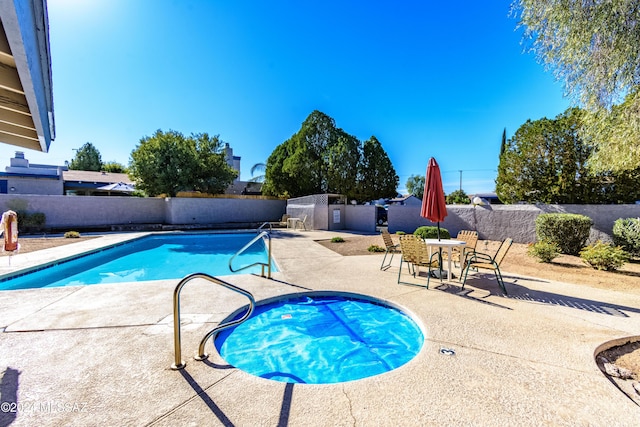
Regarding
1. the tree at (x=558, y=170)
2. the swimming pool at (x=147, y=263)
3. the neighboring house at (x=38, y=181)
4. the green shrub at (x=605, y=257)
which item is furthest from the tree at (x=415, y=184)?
the neighboring house at (x=38, y=181)

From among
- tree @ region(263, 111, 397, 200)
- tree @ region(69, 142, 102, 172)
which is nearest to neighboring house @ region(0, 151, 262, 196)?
tree @ region(263, 111, 397, 200)

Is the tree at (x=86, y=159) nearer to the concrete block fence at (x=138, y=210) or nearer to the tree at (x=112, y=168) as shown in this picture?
the tree at (x=112, y=168)

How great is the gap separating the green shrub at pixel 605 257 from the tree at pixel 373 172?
13.8m

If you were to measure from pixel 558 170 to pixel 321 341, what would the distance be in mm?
11667

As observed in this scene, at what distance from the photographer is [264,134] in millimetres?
27984

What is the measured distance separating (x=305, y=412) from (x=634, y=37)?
6.52 meters

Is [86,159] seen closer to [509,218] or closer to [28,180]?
[28,180]

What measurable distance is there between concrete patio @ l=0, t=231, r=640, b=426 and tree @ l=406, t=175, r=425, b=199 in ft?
158

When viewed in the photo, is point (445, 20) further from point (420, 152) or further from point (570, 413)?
point (420, 152)

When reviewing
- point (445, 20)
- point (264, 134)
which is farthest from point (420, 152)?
point (445, 20)

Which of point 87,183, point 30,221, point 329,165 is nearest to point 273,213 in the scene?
point 329,165

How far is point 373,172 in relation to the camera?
19828mm

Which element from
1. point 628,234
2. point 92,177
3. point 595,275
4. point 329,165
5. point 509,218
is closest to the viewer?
point 595,275

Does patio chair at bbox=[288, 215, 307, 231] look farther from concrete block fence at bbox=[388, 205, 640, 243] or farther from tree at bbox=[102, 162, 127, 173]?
tree at bbox=[102, 162, 127, 173]
